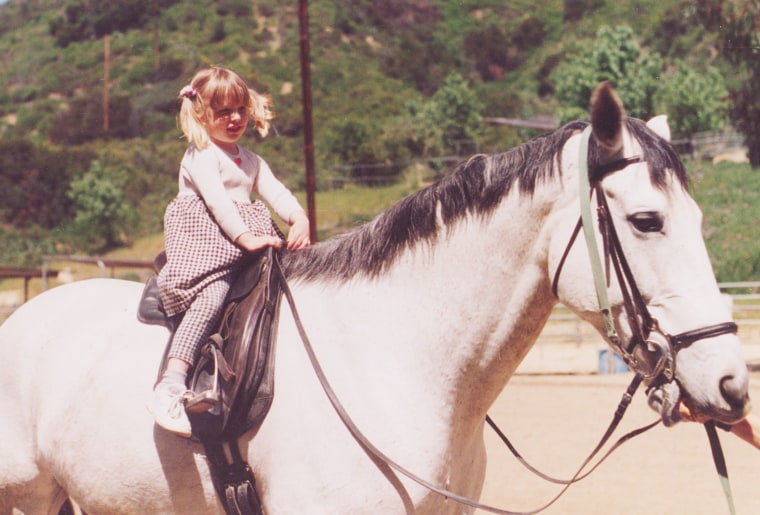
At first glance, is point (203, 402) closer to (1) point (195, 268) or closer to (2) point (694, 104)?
(1) point (195, 268)

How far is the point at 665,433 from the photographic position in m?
8.24

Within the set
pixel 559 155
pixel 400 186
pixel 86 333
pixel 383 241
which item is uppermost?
pixel 559 155

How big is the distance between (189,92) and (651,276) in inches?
65.3

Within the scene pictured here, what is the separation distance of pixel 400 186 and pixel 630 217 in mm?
41465

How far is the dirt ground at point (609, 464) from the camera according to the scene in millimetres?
6070

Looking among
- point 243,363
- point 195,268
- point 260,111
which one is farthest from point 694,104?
point 243,363

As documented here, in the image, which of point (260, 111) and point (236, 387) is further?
point (260, 111)

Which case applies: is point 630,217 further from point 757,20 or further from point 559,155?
point 757,20

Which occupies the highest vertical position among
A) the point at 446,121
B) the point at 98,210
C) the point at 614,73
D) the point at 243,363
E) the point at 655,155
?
the point at 614,73

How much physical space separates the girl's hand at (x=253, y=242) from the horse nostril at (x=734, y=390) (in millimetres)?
1412

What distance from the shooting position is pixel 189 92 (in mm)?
2893

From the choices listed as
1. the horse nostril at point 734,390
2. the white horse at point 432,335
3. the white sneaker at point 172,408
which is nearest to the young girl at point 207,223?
the white sneaker at point 172,408

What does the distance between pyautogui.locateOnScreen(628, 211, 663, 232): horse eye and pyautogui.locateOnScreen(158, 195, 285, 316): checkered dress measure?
1.25 meters

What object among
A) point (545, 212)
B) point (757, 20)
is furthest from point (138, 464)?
point (757, 20)
